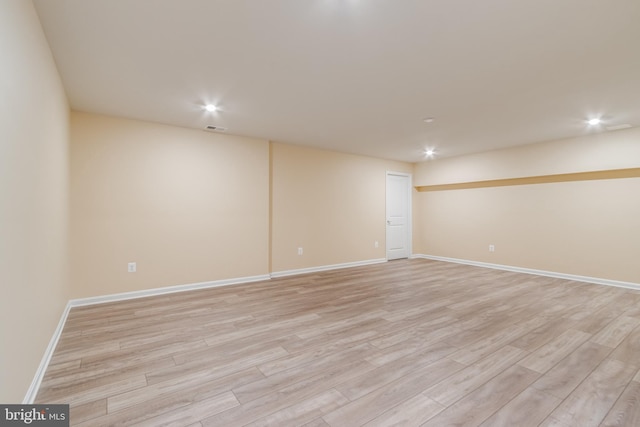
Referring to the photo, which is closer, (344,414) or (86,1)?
(344,414)

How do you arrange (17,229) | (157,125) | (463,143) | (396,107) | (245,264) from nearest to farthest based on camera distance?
(17,229) → (396,107) → (157,125) → (245,264) → (463,143)

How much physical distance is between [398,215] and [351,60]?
16.4 ft

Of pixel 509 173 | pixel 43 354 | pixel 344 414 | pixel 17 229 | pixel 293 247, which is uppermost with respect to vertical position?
pixel 509 173

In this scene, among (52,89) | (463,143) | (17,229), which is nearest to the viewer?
(17,229)

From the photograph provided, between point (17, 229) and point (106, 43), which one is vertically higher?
point (106, 43)

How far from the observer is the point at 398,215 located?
6.88m

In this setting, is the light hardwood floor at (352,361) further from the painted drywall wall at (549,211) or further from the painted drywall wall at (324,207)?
the painted drywall wall at (324,207)

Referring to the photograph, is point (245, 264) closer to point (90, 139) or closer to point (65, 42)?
point (90, 139)

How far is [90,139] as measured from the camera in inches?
137

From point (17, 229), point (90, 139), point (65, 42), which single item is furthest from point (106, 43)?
point (90, 139)

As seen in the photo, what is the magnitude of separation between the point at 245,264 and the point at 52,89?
10.1 feet

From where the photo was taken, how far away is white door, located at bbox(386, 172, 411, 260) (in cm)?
668
